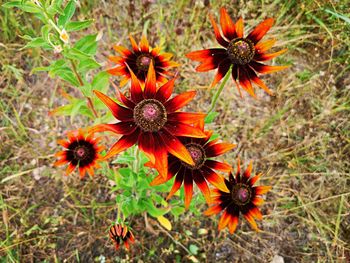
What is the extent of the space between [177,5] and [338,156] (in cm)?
162

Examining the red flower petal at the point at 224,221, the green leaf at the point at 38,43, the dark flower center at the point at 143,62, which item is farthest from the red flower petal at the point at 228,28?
the red flower petal at the point at 224,221

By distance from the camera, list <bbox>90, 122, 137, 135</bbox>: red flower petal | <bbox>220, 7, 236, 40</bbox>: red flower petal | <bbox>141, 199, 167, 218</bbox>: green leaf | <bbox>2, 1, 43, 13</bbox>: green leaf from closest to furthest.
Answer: <bbox>90, 122, 137, 135</bbox>: red flower petal, <bbox>2, 1, 43, 13</bbox>: green leaf, <bbox>220, 7, 236, 40</bbox>: red flower petal, <bbox>141, 199, 167, 218</bbox>: green leaf

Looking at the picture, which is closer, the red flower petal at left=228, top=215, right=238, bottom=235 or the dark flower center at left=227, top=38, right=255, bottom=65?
the dark flower center at left=227, top=38, right=255, bottom=65

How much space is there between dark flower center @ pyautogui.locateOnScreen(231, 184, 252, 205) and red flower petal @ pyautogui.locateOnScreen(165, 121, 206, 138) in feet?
2.30

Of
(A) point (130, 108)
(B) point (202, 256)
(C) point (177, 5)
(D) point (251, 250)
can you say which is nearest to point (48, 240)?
(B) point (202, 256)

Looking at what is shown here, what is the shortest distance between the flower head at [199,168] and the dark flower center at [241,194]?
0.36 m

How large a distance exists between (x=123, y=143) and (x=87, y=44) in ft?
2.48

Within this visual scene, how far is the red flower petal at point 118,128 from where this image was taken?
1.08 m

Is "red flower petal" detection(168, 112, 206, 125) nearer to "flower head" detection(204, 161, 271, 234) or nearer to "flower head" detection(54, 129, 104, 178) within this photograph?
"flower head" detection(204, 161, 271, 234)

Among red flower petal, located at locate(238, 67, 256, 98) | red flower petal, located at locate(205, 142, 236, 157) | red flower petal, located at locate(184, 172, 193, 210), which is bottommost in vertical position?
red flower petal, located at locate(184, 172, 193, 210)

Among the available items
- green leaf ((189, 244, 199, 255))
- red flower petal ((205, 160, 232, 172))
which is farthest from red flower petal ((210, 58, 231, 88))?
green leaf ((189, 244, 199, 255))

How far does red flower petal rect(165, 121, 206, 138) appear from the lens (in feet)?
3.78

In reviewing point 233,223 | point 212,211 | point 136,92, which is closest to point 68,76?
point 136,92

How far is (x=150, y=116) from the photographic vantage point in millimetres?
1200
